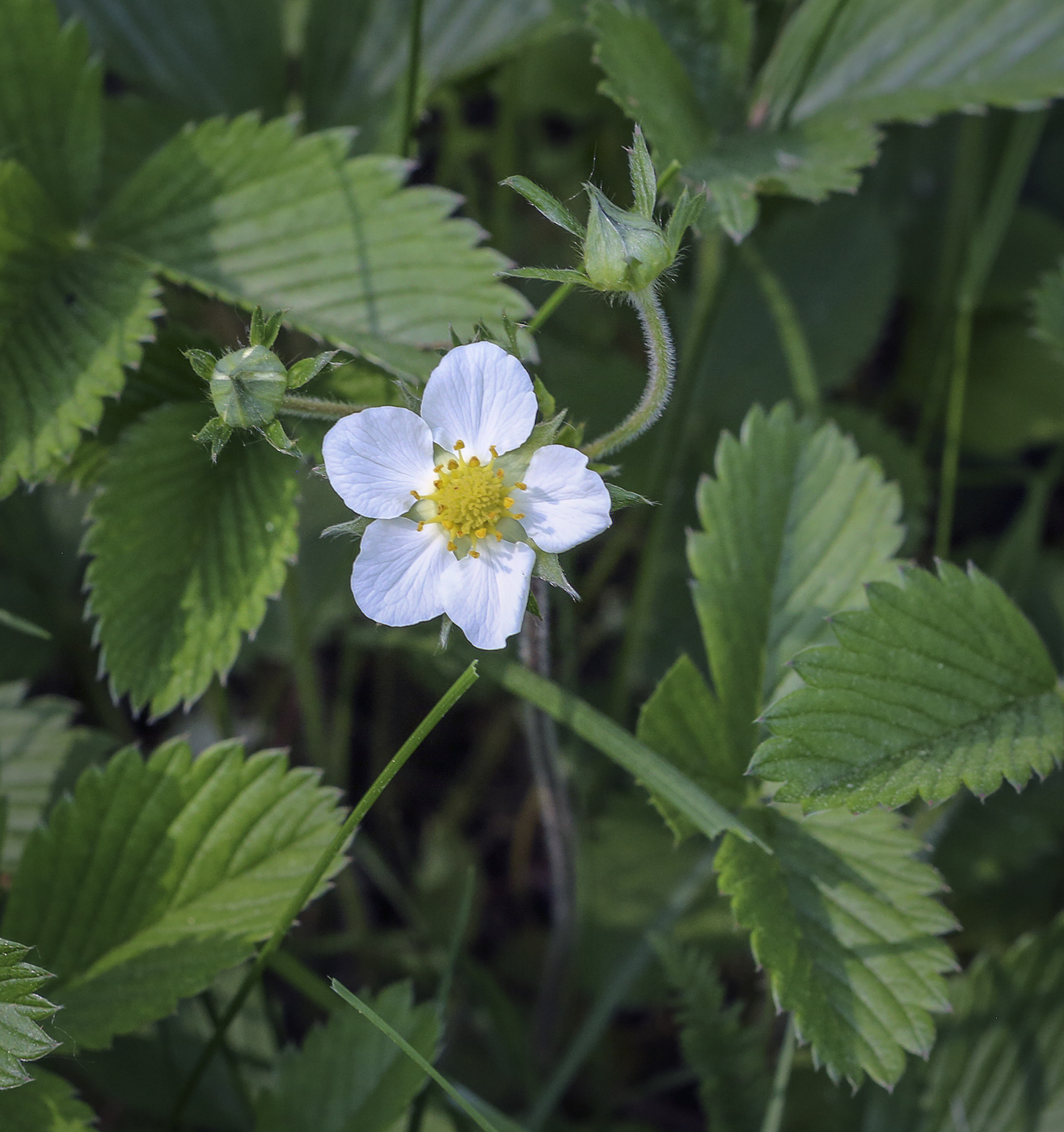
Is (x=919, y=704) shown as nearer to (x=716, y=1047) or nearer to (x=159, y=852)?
(x=716, y=1047)

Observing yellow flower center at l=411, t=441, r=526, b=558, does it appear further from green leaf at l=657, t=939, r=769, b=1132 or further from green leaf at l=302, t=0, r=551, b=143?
green leaf at l=302, t=0, r=551, b=143

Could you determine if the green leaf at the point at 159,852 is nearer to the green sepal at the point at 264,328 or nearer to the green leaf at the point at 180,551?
the green leaf at the point at 180,551

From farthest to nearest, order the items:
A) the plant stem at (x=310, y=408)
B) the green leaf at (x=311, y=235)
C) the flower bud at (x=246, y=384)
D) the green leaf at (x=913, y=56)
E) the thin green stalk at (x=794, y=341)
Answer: the thin green stalk at (x=794, y=341) → the green leaf at (x=913, y=56) → the green leaf at (x=311, y=235) → the plant stem at (x=310, y=408) → the flower bud at (x=246, y=384)

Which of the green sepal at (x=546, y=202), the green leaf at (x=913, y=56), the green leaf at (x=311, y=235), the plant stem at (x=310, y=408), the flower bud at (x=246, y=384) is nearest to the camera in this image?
the green sepal at (x=546, y=202)

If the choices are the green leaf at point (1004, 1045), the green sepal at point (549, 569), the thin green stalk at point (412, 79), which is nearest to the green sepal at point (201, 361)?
the green sepal at point (549, 569)

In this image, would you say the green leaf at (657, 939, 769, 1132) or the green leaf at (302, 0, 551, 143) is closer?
the green leaf at (657, 939, 769, 1132)

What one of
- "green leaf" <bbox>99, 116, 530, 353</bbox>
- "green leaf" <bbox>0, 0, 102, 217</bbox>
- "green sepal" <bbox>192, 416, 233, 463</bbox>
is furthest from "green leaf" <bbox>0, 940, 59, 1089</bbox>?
"green leaf" <bbox>0, 0, 102, 217</bbox>

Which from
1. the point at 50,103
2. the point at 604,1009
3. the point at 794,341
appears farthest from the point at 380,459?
the point at 794,341
